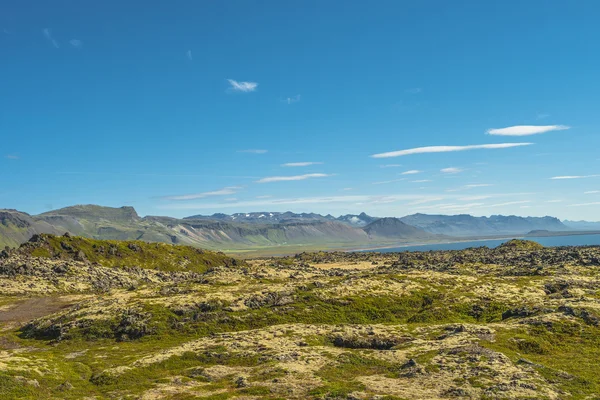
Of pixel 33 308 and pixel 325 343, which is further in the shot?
pixel 33 308

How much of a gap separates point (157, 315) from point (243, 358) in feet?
101

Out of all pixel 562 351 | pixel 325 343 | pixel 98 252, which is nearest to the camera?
pixel 562 351

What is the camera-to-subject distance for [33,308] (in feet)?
→ 324

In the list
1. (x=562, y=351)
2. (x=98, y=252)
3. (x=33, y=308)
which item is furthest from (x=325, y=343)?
(x=98, y=252)

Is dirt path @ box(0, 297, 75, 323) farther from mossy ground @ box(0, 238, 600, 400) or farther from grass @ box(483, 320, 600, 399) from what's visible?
grass @ box(483, 320, 600, 399)

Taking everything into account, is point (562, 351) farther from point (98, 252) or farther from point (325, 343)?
point (98, 252)

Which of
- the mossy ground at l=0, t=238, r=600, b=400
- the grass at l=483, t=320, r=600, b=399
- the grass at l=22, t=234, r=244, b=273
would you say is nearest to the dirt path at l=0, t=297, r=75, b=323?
the mossy ground at l=0, t=238, r=600, b=400

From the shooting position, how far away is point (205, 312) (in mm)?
79500

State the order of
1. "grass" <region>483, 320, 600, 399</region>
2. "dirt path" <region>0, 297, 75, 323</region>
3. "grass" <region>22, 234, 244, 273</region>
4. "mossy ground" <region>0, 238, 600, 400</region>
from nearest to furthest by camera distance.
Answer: "grass" <region>483, 320, 600, 399</region> < "mossy ground" <region>0, 238, 600, 400</region> < "dirt path" <region>0, 297, 75, 323</region> < "grass" <region>22, 234, 244, 273</region>

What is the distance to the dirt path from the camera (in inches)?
3487

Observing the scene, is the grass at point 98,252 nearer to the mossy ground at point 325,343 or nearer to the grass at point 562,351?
the mossy ground at point 325,343

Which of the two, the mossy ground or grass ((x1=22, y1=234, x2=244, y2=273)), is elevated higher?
grass ((x1=22, y1=234, x2=244, y2=273))

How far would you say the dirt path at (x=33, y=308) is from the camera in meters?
88.6

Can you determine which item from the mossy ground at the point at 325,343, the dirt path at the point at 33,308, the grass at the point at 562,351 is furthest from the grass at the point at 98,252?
the grass at the point at 562,351
